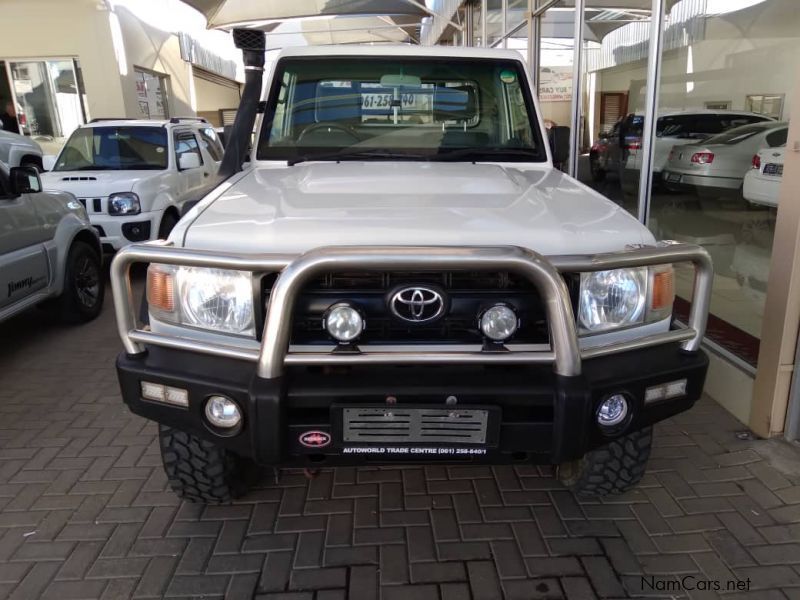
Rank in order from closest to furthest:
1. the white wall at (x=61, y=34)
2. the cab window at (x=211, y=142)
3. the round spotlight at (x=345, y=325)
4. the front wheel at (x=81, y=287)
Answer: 1. the round spotlight at (x=345, y=325)
2. the front wheel at (x=81, y=287)
3. the cab window at (x=211, y=142)
4. the white wall at (x=61, y=34)

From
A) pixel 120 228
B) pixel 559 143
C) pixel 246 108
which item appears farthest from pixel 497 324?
pixel 120 228

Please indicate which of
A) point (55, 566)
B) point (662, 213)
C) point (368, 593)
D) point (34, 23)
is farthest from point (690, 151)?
point (34, 23)

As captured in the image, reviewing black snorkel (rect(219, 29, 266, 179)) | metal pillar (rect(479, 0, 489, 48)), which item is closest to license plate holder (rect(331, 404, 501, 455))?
black snorkel (rect(219, 29, 266, 179))

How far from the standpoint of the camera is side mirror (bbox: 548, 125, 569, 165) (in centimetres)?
355

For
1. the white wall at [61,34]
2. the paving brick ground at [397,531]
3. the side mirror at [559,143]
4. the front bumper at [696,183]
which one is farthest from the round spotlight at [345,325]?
the white wall at [61,34]

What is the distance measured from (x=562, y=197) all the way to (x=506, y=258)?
897 mm

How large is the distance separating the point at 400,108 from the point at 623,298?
1.89 metres

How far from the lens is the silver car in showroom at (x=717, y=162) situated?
4496mm

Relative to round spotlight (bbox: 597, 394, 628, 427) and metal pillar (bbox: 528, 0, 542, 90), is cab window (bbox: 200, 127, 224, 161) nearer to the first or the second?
metal pillar (bbox: 528, 0, 542, 90)

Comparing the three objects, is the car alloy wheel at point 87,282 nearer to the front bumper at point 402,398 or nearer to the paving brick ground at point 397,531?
the paving brick ground at point 397,531

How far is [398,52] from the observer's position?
3693 millimetres

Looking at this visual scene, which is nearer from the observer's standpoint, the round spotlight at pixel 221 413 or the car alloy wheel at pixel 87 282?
the round spotlight at pixel 221 413

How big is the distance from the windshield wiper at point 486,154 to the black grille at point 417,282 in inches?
53.1

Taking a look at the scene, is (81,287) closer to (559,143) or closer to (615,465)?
(559,143)
